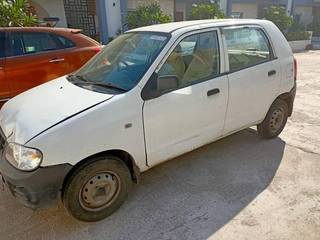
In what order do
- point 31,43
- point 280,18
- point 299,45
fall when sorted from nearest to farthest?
point 31,43 < point 280,18 < point 299,45

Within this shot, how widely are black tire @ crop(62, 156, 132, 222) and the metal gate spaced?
14038 mm

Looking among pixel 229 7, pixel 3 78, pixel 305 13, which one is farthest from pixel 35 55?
pixel 305 13

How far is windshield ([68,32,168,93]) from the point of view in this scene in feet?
9.00

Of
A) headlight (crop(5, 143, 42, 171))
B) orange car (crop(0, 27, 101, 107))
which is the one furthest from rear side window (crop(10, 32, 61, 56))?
headlight (crop(5, 143, 42, 171))

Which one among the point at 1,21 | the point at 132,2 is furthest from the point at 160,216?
the point at 132,2

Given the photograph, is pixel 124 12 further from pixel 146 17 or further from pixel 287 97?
pixel 287 97

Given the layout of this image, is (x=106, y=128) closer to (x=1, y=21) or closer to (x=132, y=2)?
(x=1, y=21)

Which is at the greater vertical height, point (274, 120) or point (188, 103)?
Result: point (188, 103)

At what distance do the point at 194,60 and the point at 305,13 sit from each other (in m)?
27.4

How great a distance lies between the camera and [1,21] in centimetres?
720

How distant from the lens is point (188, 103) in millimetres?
2947

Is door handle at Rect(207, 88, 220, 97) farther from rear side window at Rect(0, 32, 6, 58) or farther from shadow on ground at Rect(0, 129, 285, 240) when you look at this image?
rear side window at Rect(0, 32, 6, 58)

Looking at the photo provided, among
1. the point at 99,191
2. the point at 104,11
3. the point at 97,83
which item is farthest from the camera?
the point at 104,11

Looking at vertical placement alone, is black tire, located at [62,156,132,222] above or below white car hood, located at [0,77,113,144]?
below
